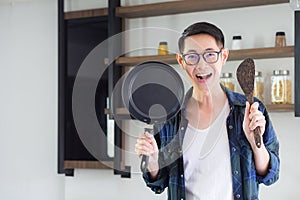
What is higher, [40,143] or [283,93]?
[283,93]

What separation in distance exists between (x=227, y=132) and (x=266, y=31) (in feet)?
5.54

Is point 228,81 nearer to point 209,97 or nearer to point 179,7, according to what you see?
point 179,7

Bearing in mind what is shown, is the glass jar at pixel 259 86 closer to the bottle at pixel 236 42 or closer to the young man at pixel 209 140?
the bottle at pixel 236 42

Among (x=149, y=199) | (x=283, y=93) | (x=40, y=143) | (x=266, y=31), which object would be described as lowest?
(x=149, y=199)

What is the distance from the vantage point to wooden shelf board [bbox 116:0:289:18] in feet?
10.6

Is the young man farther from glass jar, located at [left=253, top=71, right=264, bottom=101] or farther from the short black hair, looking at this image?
glass jar, located at [left=253, top=71, right=264, bottom=101]

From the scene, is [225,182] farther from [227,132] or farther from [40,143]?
[40,143]

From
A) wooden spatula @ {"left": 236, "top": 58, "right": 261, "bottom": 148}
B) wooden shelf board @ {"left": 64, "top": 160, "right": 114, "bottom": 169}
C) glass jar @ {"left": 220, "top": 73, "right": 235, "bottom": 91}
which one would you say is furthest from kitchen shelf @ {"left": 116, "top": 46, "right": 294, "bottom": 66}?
wooden spatula @ {"left": 236, "top": 58, "right": 261, "bottom": 148}

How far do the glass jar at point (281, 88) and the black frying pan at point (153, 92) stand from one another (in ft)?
4.99

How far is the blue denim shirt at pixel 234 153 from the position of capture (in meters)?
1.65

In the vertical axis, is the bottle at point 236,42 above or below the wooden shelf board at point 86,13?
below

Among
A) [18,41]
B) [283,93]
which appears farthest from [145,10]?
[18,41]

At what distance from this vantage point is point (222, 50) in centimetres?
167

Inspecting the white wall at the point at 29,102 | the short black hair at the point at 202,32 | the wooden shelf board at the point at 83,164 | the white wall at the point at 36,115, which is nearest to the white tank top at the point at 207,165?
the short black hair at the point at 202,32
